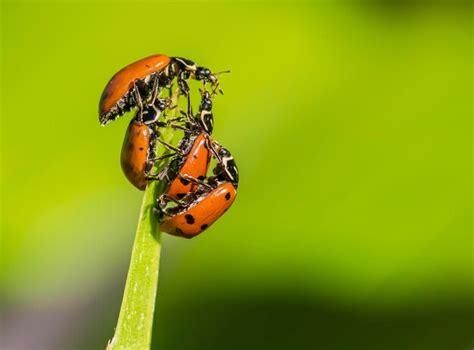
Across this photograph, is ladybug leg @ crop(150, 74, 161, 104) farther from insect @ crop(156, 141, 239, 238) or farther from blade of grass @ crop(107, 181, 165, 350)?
blade of grass @ crop(107, 181, 165, 350)

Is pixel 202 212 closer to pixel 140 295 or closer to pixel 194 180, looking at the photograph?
pixel 194 180

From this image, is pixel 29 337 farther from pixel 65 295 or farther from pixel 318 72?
pixel 318 72

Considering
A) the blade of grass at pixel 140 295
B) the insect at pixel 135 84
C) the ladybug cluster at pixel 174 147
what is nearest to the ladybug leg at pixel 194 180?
the ladybug cluster at pixel 174 147

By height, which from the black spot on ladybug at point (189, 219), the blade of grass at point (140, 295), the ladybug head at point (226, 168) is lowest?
the blade of grass at point (140, 295)

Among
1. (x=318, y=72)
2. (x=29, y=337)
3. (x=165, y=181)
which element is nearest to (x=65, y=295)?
(x=29, y=337)

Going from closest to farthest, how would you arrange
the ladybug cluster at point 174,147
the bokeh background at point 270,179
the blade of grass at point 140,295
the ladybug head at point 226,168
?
the blade of grass at point 140,295 < the ladybug cluster at point 174,147 < the ladybug head at point 226,168 < the bokeh background at point 270,179

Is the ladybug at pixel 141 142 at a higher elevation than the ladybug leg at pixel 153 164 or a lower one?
higher

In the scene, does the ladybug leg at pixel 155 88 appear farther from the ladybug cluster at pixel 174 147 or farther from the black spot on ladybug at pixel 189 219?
the black spot on ladybug at pixel 189 219
